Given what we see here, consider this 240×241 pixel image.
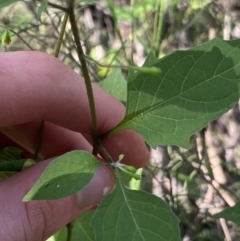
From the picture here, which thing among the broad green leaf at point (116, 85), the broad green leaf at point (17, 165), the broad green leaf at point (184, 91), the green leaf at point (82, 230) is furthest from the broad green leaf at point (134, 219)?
the broad green leaf at point (116, 85)

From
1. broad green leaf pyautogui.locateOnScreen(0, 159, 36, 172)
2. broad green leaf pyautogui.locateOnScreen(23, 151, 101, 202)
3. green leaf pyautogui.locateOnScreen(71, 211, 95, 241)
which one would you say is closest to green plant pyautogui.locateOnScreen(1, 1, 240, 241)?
broad green leaf pyautogui.locateOnScreen(23, 151, 101, 202)

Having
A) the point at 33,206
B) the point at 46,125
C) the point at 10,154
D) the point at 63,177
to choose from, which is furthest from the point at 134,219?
the point at 46,125

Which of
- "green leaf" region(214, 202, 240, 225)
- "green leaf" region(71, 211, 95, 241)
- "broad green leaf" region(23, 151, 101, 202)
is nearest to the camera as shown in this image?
"broad green leaf" region(23, 151, 101, 202)

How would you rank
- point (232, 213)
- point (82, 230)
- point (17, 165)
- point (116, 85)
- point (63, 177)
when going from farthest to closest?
point (116, 85), point (82, 230), point (17, 165), point (232, 213), point (63, 177)

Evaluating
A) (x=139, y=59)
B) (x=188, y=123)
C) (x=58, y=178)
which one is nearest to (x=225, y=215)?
(x=188, y=123)

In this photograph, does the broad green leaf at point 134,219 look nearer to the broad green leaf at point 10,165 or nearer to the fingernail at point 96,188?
the fingernail at point 96,188

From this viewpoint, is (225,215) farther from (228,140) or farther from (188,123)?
(228,140)

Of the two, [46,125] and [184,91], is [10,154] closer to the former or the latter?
[46,125]

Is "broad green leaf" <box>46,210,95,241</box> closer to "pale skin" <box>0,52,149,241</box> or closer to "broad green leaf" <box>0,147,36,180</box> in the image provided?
"pale skin" <box>0,52,149,241</box>
